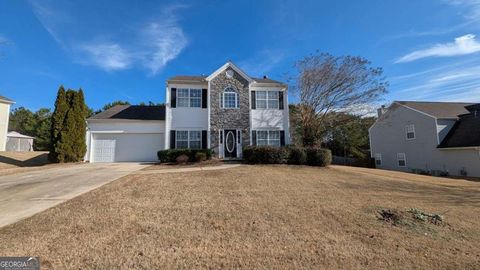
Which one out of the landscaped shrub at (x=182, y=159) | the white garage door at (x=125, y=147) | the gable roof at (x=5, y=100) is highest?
the gable roof at (x=5, y=100)

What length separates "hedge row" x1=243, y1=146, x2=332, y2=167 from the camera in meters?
15.0

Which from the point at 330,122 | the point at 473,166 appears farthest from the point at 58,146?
the point at 473,166

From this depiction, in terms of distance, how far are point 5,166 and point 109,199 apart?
14.7 metres

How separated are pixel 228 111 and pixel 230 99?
3.19 ft

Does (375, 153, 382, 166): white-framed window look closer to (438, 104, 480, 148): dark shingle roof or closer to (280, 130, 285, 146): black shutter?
(438, 104, 480, 148): dark shingle roof

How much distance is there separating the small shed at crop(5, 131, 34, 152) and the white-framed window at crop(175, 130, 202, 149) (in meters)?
28.2

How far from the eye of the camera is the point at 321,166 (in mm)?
15102

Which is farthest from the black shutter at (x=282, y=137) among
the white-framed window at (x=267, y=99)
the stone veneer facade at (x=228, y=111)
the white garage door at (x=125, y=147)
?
the white garage door at (x=125, y=147)

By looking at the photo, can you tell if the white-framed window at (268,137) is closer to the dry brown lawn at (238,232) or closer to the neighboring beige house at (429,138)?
the dry brown lawn at (238,232)

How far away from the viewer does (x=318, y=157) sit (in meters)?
15.1

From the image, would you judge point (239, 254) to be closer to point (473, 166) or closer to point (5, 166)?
point (5, 166)

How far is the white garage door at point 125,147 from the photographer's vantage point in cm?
1838

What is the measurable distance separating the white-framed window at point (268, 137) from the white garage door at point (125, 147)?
7.57 metres

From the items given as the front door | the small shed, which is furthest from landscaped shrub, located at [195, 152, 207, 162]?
the small shed
